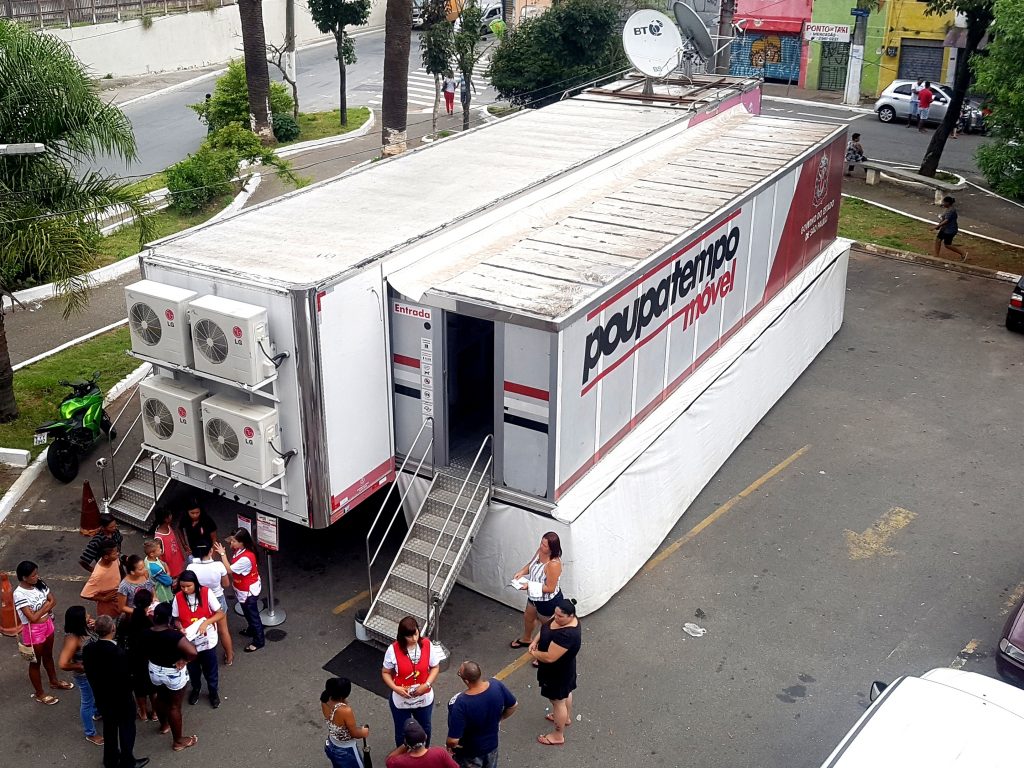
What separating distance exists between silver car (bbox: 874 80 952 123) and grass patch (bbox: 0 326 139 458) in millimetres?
24034

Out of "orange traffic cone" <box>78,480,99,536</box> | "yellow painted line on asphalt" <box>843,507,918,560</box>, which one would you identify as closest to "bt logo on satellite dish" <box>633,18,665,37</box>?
"yellow painted line on asphalt" <box>843,507,918,560</box>

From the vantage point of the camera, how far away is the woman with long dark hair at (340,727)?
7809mm

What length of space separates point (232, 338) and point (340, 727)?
355 centimetres

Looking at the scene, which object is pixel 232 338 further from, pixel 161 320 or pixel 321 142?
pixel 321 142

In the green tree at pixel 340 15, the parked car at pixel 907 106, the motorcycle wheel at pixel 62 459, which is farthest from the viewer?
the parked car at pixel 907 106

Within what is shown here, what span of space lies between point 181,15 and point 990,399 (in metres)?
37.5

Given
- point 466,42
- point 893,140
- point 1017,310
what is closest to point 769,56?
point 893,140

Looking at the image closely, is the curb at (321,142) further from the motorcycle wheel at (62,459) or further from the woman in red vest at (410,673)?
the woman in red vest at (410,673)

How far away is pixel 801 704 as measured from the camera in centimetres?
957

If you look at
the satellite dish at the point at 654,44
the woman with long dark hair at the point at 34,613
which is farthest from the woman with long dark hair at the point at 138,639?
the satellite dish at the point at 654,44

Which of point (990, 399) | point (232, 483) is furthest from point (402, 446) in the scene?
point (990, 399)

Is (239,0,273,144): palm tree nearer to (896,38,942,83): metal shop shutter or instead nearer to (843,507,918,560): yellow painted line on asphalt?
(843,507,918,560): yellow painted line on asphalt

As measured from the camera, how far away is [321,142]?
28047 millimetres

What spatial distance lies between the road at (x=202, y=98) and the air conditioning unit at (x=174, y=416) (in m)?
15.7
